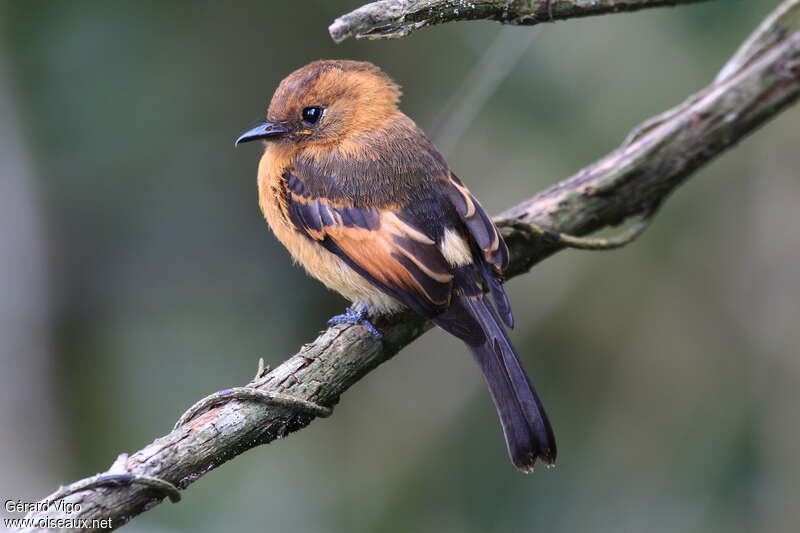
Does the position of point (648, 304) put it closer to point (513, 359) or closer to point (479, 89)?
point (479, 89)

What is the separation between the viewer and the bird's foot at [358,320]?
9.68ft

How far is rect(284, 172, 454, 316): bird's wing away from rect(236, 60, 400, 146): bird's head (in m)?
0.32

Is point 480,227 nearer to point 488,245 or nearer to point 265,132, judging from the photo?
point 488,245

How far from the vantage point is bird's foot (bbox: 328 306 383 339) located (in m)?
2.95

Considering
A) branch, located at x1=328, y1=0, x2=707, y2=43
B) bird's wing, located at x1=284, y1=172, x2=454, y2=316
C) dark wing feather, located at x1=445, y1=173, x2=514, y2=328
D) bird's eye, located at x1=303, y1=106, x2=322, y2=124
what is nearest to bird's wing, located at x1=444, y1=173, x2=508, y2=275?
dark wing feather, located at x1=445, y1=173, x2=514, y2=328

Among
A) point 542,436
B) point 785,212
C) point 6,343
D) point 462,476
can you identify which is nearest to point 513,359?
point 542,436

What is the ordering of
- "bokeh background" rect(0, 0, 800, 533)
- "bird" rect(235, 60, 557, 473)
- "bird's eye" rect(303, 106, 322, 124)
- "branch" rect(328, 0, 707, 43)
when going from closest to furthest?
"branch" rect(328, 0, 707, 43)
"bird" rect(235, 60, 557, 473)
"bird's eye" rect(303, 106, 322, 124)
"bokeh background" rect(0, 0, 800, 533)

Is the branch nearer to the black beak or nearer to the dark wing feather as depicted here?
the dark wing feather

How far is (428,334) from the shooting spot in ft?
15.5

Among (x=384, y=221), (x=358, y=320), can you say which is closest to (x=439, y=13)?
(x=384, y=221)

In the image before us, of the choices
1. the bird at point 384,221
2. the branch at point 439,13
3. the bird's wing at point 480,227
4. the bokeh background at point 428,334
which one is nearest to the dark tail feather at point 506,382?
the bird at point 384,221

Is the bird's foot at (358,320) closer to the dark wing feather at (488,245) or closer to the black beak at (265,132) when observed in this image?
the dark wing feather at (488,245)

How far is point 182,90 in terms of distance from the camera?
5.27m

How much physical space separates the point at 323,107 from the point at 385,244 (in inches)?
32.9
